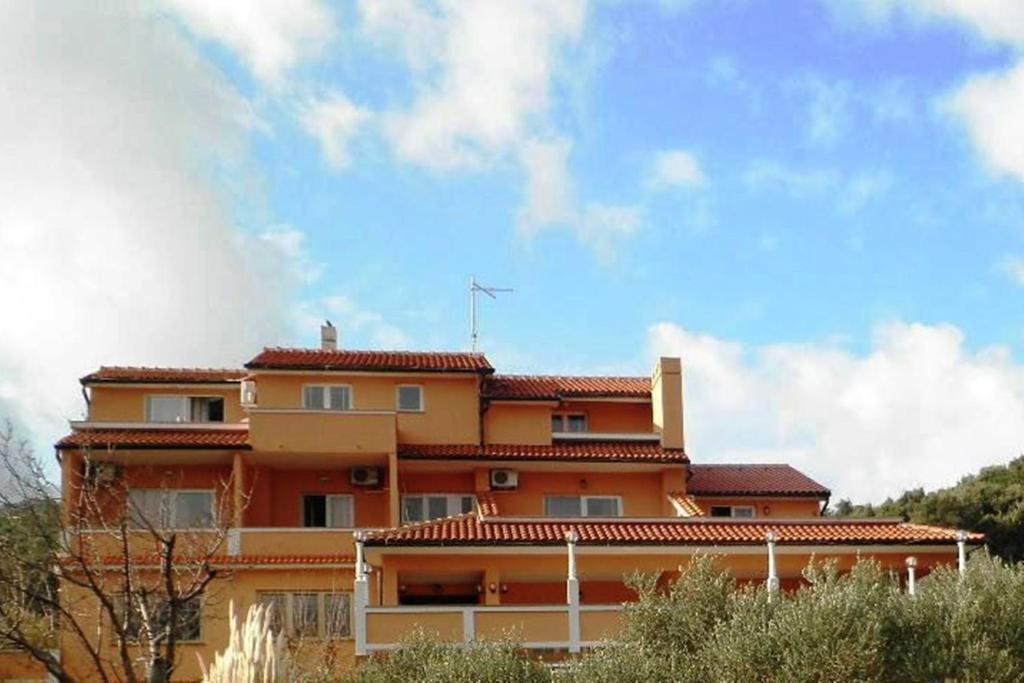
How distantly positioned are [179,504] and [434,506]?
6422 millimetres

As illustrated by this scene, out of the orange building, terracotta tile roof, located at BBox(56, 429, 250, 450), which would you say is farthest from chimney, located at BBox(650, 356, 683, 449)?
terracotta tile roof, located at BBox(56, 429, 250, 450)

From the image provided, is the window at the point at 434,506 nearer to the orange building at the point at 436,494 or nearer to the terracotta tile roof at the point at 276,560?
the orange building at the point at 436,494

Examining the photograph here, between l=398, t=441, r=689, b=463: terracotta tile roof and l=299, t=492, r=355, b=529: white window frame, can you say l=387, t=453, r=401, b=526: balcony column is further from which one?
l=299, t=492, r=355, b=529: white window frame

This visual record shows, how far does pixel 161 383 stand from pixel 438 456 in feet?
24.5

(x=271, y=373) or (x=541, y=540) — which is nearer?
(x=541, y=540)

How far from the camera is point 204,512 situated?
3634 cm

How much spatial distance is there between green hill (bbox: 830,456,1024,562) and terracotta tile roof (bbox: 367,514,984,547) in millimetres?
13997

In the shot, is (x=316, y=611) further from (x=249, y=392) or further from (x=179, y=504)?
(x=249, y=392)

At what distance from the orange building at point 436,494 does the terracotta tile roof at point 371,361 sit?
0.08 meters

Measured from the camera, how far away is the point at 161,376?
125ft

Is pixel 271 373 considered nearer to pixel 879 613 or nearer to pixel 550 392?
pixel 550 392

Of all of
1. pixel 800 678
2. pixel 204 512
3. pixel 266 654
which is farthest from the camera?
pixel 204 512

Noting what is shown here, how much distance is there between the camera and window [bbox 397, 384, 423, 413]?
38.2 metres

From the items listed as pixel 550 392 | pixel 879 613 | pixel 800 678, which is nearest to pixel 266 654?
pixel 800 678
